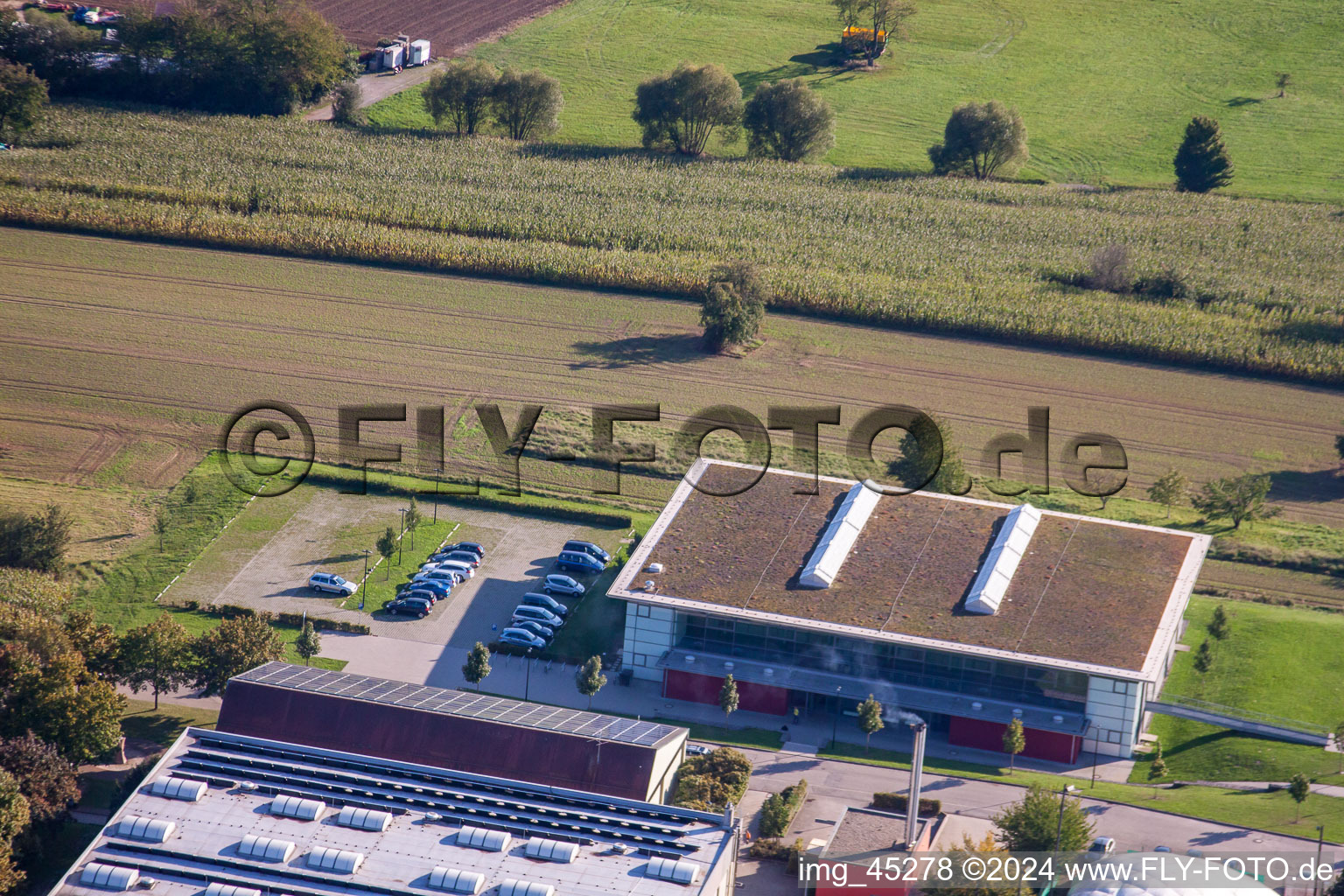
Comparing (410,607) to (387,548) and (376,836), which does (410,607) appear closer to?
(387,548)

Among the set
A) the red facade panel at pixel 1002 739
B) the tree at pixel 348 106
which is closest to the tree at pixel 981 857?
the red facade panel at pixel 1002 739

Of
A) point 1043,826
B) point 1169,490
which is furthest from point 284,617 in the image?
point 1169,490

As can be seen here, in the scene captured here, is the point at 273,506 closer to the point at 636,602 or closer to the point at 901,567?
the point at 636,602

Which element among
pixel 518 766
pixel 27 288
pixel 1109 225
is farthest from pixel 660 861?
Answer: pixel 1109 225

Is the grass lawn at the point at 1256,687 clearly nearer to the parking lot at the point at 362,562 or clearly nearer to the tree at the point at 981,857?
the tree at the point at 981,857

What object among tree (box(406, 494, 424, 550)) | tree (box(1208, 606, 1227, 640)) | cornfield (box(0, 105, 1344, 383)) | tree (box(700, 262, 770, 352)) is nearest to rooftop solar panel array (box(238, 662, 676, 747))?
tree (box(406, 494, 424, 550))
